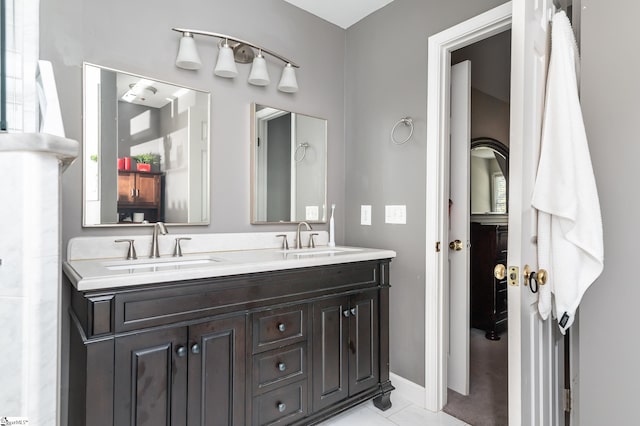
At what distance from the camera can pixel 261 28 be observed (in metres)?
2.25

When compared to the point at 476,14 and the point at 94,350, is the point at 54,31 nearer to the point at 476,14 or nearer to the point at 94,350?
the point at 94,350

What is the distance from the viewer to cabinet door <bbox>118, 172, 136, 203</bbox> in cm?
176

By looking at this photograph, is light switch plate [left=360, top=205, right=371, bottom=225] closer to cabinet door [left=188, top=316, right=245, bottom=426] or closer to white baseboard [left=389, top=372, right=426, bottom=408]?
white baseboard [left=389, top=372, right=426, bottom=408]

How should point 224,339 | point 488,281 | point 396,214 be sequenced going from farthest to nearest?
1. point 488,281
2. point 396,214
3. point 224,339

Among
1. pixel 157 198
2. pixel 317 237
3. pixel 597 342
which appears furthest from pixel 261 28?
pixel 597 342

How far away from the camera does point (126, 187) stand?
1780mm

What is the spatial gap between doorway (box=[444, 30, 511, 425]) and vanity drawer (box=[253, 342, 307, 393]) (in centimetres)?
104

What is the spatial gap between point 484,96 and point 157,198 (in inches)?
129

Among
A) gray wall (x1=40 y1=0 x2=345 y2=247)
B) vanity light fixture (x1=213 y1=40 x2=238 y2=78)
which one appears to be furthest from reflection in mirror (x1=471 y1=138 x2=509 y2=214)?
vanity light fixture (x1=213 y1=40 x2=238 y2=78)

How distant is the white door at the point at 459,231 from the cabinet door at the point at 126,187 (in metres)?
1.97

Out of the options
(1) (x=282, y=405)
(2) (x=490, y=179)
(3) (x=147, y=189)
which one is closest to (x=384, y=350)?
(1) (x=282, y=405)

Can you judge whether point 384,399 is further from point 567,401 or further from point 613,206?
point 613,206

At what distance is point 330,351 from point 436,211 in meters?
1.03

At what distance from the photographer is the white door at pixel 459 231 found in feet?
7.61
